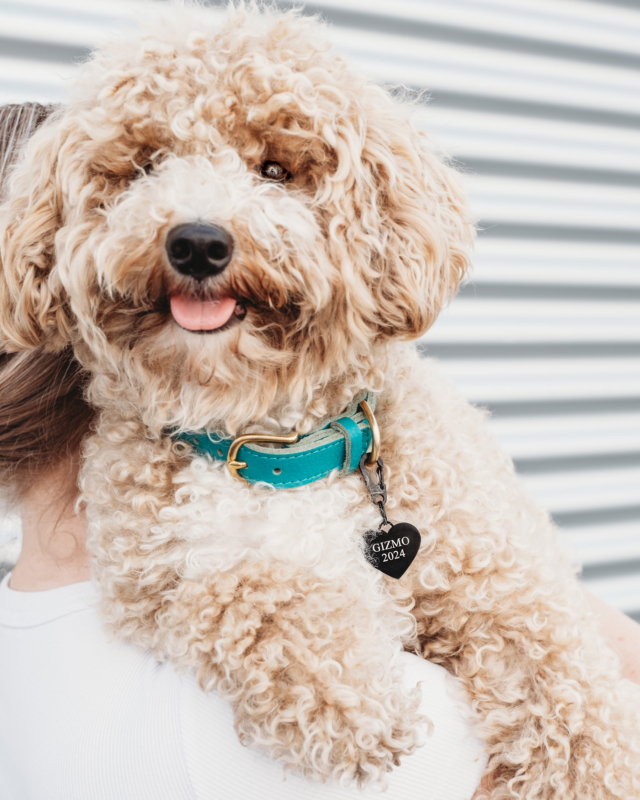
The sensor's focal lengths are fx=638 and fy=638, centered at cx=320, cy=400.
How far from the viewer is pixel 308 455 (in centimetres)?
117

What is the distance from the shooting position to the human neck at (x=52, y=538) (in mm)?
1295

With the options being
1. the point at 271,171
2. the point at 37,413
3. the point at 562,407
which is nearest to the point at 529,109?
the point at 562,407

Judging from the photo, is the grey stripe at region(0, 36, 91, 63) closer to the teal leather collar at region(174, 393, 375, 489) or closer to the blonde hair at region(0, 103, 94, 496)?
the blonde hair at region(0, 103, 94, 496)

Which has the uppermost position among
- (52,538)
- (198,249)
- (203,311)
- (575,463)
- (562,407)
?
(198,249)

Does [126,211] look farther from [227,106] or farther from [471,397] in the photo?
[471,397]

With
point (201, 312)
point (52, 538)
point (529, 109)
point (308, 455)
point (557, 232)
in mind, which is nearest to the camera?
point (201, 312)

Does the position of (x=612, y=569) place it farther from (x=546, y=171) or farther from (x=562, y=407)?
(x=546, y=171)

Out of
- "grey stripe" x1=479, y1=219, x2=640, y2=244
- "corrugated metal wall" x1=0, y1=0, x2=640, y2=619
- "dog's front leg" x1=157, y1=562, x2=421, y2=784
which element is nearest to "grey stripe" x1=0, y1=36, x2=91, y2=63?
"corrugated metal wall" x1=0, y1=0, x2=640, y2=619

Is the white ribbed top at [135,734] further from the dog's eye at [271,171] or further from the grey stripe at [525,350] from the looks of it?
the grey stripe at [525,350]

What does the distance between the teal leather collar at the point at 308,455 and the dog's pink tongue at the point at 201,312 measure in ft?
0.80

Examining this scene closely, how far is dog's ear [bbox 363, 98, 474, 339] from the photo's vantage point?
1.17 metres

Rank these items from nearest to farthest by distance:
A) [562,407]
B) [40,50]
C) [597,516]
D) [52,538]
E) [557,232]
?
[52,538] → [40,50] → [557,232] → [562,407] → [597,516]

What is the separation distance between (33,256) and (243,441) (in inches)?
20.7

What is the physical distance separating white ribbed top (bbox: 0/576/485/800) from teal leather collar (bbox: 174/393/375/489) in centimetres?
36
